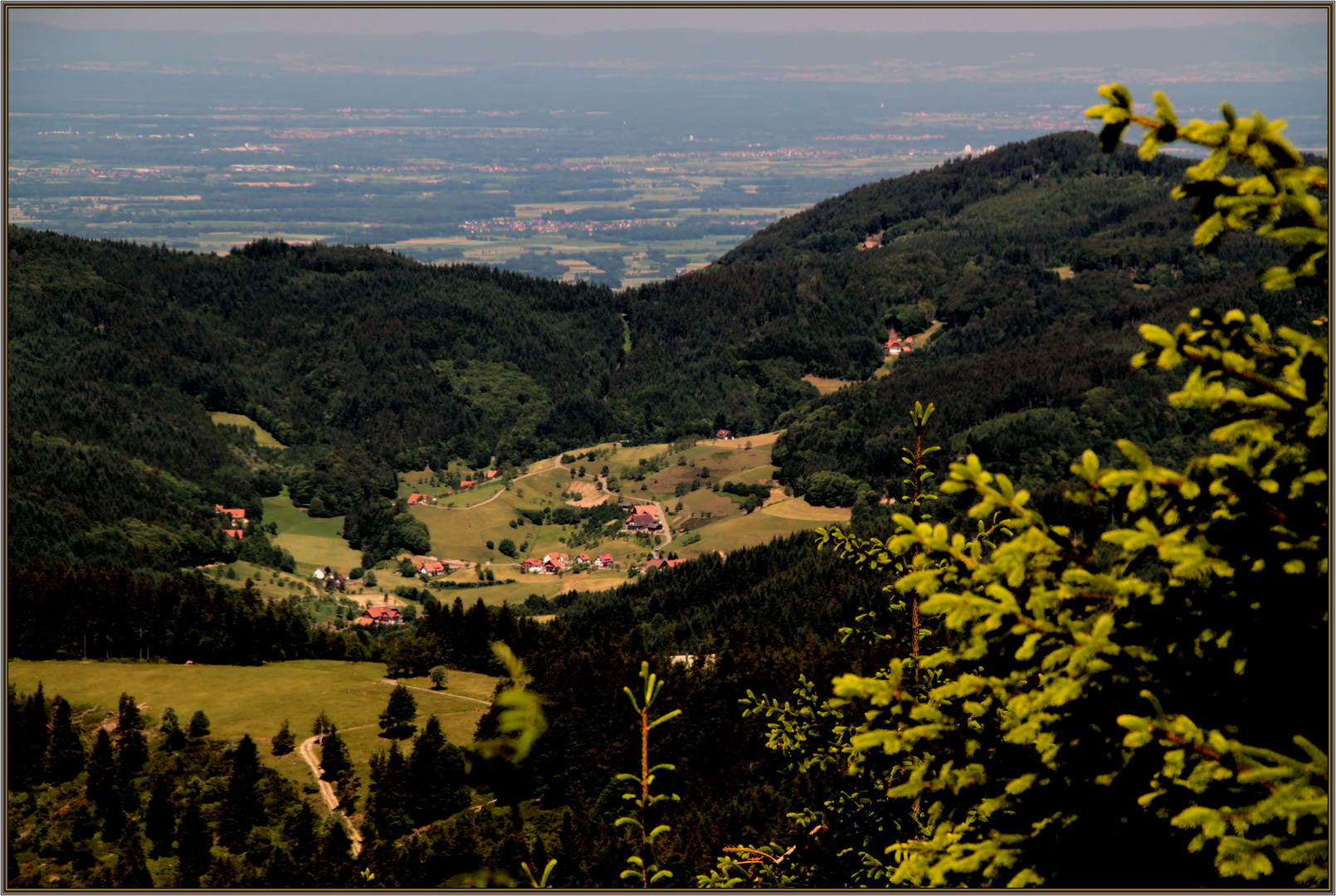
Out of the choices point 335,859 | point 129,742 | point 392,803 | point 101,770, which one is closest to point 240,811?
point 392,803

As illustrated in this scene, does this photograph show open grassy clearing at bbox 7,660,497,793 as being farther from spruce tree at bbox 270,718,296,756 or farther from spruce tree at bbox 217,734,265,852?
spruce tree at bbox 217,734,265,852

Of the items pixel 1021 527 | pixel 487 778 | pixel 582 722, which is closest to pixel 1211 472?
pixel 1021 527

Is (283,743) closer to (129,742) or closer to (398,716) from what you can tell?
(398,716)

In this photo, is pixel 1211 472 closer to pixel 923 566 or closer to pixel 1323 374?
pixel 1323 374

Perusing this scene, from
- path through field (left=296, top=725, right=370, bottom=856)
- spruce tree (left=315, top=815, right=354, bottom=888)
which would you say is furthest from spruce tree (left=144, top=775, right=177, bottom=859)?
path through field (left=296, top=725, right=370, bottom=856)

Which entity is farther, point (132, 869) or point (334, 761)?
point (334, 761)

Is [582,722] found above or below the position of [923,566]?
below

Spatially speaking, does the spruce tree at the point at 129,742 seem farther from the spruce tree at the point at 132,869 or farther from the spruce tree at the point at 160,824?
the spruce tree at the point at 132,869
